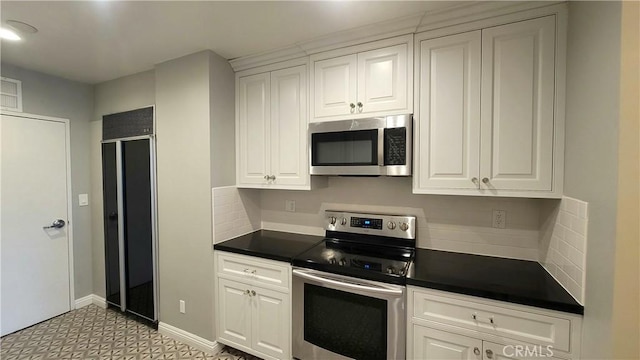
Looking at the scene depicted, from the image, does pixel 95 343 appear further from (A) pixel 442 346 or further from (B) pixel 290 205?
(A) pixel 442 346

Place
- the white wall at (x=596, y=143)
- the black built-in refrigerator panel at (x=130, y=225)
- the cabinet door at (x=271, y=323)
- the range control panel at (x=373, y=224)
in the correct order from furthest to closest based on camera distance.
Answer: the black built-in refrigerator panel at (x=130, y=225)
the range control panel at (x=373, y=224)
the cabinet door at (x=271, y=323)
the white wall at (x=596, y=143)

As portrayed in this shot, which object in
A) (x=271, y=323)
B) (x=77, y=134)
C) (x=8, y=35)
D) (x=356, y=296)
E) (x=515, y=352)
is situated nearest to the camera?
(x=515, y=352)

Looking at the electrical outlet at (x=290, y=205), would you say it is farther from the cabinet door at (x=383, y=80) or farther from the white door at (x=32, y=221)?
the white door at (x=32, y=221)

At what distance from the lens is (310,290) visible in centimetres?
184

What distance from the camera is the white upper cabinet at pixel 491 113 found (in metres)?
1.48

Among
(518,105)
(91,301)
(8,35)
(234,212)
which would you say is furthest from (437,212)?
(91,301)

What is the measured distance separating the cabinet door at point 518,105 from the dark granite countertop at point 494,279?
19.8 inches

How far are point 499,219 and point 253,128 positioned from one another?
196 centimetres

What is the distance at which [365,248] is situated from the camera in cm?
211

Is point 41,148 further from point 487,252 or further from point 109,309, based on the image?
point 487,252

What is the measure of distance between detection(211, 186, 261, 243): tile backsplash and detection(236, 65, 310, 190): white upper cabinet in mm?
149

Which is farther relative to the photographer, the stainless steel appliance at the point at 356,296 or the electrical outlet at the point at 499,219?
the electrical outlet at the point at 499,219

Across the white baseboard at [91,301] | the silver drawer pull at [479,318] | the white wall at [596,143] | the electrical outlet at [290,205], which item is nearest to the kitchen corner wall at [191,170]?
the electrical outlet at [290,205]

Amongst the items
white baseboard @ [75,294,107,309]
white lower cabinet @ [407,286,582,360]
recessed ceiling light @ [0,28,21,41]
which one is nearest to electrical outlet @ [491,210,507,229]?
white lower cabinet @ [407,286,582,360]
